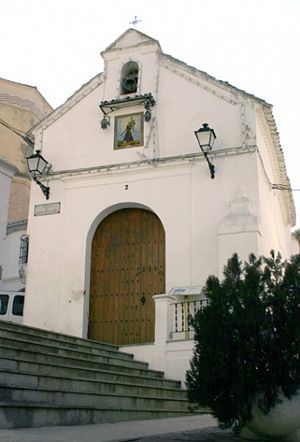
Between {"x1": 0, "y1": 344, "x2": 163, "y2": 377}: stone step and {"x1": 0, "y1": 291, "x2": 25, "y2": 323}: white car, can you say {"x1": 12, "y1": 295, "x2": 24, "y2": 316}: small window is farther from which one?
{"x1": 0, "y1": 344, "x2": 163, "y2": 377}: stone step

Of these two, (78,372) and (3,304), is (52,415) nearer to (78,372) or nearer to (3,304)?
(78,372)

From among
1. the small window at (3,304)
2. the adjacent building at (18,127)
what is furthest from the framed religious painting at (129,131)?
the adjacent building at (18,127)

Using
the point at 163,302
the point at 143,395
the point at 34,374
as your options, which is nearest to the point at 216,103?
the point at 163,302

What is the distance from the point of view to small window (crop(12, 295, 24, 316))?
1504 cm

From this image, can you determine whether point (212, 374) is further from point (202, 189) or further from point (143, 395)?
point (202, 189)

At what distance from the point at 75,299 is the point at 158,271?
2065 millimetres

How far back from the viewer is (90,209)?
1428 centimetres

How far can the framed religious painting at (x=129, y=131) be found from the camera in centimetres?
1441

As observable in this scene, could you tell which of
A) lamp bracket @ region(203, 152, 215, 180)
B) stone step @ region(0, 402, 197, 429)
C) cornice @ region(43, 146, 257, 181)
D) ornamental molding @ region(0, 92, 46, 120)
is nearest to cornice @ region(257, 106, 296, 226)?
cornice @ region(43, 146, 257, 181)

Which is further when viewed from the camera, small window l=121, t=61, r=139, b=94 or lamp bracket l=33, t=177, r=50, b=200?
small window l=121, t=61, r=139, b=94

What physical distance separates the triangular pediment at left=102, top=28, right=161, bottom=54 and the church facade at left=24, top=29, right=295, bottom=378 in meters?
0.03

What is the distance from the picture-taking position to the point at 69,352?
9.26m

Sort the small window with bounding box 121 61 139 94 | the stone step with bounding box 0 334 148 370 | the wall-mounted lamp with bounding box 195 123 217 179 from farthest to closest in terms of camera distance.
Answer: the small window with bounding box 121 61 139 94 < the wall-mounted lamp with bounding box 195 123 217 179 < the stone step with bounding box 0 334 148 370

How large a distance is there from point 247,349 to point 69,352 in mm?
4494
